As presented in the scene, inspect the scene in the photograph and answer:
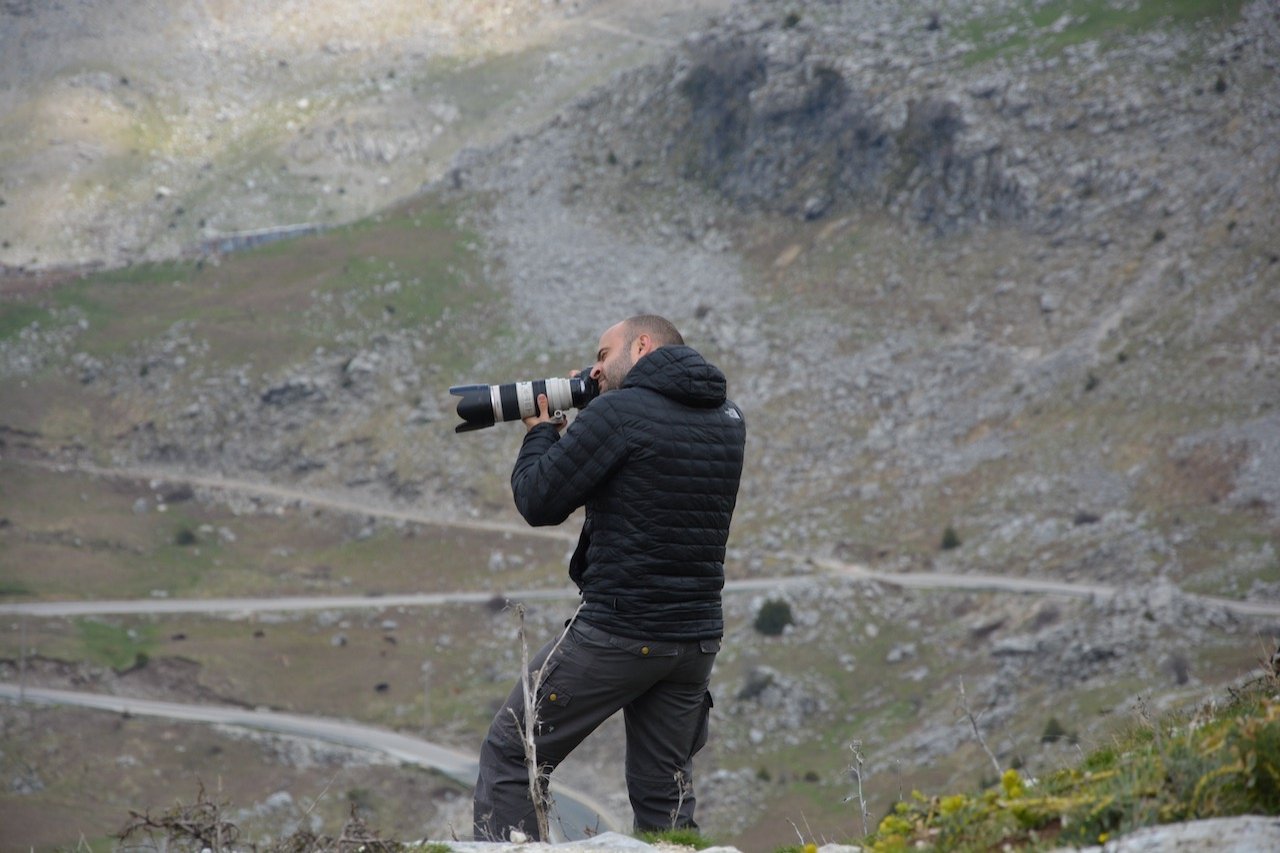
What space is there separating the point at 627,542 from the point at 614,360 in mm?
1110

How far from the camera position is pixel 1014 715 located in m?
41.6

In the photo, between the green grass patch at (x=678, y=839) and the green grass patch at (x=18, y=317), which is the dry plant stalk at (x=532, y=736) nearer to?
the green grass patch at (x=678, y=839)

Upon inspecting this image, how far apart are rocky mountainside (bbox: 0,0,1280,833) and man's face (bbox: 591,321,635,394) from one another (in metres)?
31.2

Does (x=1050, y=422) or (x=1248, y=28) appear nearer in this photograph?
(x=1050, y=422)

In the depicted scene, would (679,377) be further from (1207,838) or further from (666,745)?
(1207,838)

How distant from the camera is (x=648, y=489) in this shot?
676 cm

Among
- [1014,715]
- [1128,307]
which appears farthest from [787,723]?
[1128,307]

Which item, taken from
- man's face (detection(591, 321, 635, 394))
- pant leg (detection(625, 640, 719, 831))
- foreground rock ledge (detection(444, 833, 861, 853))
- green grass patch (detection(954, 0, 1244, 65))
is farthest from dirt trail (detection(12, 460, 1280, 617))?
green grass patch (detection(954, 0, 1244, 65))

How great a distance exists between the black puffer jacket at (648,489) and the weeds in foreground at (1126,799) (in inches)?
68.3

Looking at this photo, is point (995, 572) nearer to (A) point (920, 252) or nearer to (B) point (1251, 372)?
(B) point (1251, 372)

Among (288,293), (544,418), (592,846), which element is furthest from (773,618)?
(288,293)

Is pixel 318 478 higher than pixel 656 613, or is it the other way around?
pixel 656 613

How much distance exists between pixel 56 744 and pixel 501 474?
29266 mm

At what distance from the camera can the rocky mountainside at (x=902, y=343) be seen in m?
48.1
